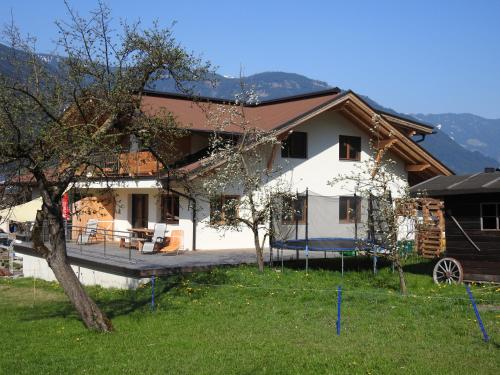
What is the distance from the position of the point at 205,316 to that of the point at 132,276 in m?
4.96

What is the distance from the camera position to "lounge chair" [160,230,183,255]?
2217 cm

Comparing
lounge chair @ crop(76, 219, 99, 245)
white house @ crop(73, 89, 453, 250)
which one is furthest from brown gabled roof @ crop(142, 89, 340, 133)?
lounge chair @ crop(76, 219, 99, 245)

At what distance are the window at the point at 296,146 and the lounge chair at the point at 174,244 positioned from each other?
5737mm

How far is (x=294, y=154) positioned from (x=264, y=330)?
15934mm

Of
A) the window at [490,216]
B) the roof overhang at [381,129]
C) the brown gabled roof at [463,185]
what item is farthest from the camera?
the roof overhang at [381,129]

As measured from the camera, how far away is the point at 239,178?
64.5 ft

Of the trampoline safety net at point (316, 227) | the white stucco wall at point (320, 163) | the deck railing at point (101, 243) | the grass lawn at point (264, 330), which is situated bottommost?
the grass lawn at point (264, 330)

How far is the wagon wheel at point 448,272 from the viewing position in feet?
50.8

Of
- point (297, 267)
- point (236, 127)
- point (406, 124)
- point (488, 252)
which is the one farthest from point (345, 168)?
point (488, 252)

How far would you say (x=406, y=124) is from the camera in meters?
29.7

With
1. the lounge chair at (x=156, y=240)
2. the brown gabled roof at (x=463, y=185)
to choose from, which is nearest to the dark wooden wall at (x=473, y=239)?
the brown gabled roof at (x=463, y=185)

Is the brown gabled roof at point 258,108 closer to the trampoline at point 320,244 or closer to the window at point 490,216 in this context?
the trampoline at point 320,244

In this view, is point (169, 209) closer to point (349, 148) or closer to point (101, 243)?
point (101, 243)

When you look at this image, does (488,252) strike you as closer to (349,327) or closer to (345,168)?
(349,327)
